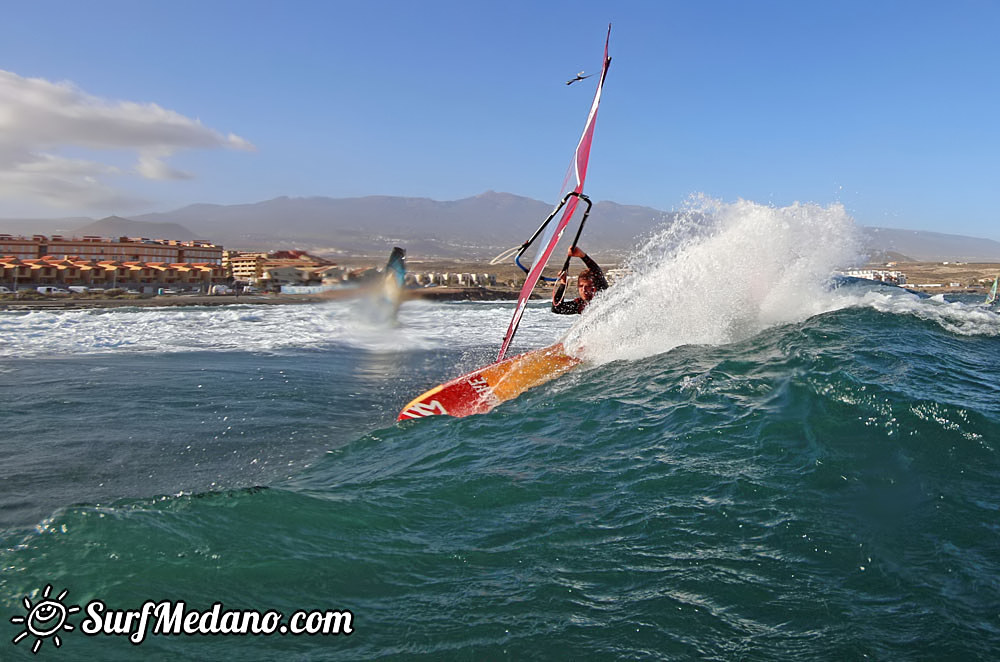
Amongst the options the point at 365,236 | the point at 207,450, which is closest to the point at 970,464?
the point at 207,450

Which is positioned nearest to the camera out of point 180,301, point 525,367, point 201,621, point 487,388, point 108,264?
point 201,621

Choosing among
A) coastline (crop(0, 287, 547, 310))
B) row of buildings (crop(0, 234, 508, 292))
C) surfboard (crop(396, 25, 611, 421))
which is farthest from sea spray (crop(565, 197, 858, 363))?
row of buildings (crop(0, 234, 508, 292))

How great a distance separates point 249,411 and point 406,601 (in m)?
6.29

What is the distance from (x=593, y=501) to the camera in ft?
14.1

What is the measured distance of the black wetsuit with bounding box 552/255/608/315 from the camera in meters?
9.07

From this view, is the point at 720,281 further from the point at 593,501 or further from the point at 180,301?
the point at 180,301

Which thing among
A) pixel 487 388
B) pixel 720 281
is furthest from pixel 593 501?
pixel 720 281

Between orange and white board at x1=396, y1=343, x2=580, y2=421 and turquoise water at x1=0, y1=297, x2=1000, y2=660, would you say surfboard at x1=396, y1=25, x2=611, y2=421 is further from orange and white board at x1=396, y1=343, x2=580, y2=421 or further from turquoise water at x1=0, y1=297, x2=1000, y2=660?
turquoise water at x1=0, y1=297, x2=1000, y2=660

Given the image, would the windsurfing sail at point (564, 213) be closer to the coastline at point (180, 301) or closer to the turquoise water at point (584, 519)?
the turquoise water at point (584, 519)

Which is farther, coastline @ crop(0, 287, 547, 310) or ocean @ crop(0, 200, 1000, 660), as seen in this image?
coastline @ crop(0, 287, 547, 310)

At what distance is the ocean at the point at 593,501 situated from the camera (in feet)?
9.41

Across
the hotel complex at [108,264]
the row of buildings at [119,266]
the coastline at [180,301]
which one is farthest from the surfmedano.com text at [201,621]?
the hotel complex at [108,264]

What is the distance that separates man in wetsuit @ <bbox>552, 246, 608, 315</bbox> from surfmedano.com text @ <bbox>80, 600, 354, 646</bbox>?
652cm

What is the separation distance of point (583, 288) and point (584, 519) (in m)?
6.00
